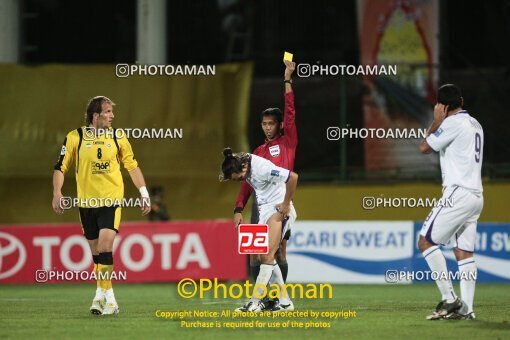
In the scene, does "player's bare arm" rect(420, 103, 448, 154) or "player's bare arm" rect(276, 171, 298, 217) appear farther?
"player's bare arm" rect(276, 171, 298, 217)

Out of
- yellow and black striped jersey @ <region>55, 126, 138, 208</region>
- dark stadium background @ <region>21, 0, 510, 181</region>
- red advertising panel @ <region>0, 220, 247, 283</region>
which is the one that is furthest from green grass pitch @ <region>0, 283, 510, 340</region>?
dark stadium background @ <region>21, 0, 510, 181</region>

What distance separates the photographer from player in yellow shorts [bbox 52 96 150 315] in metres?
12.5

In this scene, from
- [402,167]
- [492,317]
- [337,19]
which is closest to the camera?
[492,317]

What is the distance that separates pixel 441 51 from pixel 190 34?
18.7 feet

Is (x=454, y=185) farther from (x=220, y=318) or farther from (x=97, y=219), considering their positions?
(x=97, y=219)

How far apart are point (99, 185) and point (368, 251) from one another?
803 cm

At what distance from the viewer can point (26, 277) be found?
754 inches

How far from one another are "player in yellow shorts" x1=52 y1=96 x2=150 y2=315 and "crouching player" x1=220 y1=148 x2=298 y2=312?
1313 millimetres

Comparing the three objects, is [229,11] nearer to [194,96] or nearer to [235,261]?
[194,96]

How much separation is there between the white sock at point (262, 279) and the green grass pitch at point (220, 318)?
0.40 m

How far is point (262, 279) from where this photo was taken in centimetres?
1215

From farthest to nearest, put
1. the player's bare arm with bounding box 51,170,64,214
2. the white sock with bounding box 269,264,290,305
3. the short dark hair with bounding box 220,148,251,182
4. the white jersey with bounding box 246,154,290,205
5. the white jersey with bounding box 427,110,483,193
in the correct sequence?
the white sock with bounding box 269,264,290,305
the player's bare arm with bounding box 51,170,64,214
the white jersey with bounding box 246,154,290,205
the short dark hair with bounding box 220,148,251,182
the white jersey with bounding box 427,110,483,193

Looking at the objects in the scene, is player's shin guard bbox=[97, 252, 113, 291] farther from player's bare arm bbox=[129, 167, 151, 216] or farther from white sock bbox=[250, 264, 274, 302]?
white sock bbox=[250, 264, 274, 302]

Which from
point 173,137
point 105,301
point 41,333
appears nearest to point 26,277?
point 173,137
